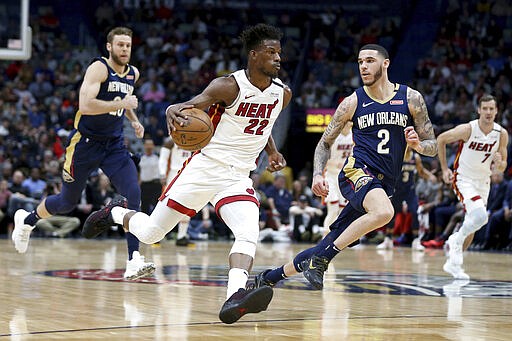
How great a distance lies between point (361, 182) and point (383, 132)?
Answer: 490 mm

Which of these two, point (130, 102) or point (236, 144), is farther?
point (130, 102)

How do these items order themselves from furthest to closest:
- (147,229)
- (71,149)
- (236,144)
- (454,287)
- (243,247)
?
(71,149)
(454,287)
(147,229)
(236,144)
(243,247)

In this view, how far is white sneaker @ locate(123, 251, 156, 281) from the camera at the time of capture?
8.03 m

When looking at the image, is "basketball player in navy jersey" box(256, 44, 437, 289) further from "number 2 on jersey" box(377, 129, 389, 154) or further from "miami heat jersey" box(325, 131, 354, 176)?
"miami heat jersey" box(325, 131, 354, 176)

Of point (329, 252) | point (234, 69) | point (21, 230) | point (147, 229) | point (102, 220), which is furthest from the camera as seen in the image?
point (234, 69)

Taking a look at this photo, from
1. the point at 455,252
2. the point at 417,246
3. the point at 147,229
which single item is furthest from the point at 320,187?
the point at 417,246

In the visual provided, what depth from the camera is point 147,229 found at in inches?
260

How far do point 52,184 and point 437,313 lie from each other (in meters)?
11.8

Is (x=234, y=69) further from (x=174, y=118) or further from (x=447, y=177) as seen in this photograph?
(x=174, y=118)

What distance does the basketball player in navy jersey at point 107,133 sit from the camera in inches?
338

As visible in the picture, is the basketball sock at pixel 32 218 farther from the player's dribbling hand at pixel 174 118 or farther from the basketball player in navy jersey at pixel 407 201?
the basketball player in navy jersey at pixel 407 201

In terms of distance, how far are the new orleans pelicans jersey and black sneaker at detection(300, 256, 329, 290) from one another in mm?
2817

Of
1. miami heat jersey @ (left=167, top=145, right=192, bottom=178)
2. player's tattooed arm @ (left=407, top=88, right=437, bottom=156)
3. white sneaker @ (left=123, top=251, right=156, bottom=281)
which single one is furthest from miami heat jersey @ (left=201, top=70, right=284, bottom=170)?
miami heat jersey @ (left=167, top=145, right=192, bottom=178)

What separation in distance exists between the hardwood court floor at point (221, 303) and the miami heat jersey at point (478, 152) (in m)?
1.20
